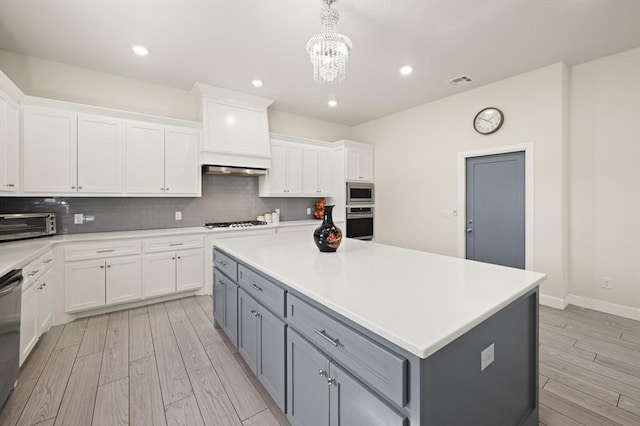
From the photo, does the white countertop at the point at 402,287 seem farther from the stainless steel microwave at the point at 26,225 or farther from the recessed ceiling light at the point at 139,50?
the recessed ceiling light at the point at 139,50

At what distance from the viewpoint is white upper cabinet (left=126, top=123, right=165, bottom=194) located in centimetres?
350

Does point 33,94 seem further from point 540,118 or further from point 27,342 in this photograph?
point 540,118

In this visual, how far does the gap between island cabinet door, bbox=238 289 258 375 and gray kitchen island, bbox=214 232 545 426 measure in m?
0.01

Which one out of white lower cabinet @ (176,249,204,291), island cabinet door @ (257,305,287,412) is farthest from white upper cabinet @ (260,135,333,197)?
island cabinet door @ (257,305,287,412)

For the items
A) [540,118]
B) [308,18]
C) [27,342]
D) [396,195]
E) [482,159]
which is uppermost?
[308,18]

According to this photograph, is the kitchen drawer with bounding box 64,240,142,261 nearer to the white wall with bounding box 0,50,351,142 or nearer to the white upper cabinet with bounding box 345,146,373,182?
the white wall with bounding box 0,50,351,142

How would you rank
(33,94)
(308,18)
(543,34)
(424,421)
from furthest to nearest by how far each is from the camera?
(33,94) < (543,34) < (308,18) < (424,421)

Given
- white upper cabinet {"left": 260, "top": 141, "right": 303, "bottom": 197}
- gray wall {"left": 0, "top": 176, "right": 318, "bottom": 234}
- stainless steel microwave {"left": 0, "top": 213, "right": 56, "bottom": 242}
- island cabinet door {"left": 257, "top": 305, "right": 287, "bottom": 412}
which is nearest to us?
island cabinet door {"left": 257, "top": 305, "right": 287, "bottom": 412}

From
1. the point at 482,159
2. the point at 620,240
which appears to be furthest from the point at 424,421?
the point at 482,159

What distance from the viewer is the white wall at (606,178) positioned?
307 centimetres

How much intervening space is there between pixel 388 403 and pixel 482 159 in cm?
402

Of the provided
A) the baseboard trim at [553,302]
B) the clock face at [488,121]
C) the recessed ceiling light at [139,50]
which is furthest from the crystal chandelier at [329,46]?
the baseboard trim at [553,302]

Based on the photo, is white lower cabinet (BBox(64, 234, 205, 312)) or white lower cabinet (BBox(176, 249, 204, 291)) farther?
white lower cabinet (BBox(176, 249, 204, 291))

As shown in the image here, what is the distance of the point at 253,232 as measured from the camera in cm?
437
